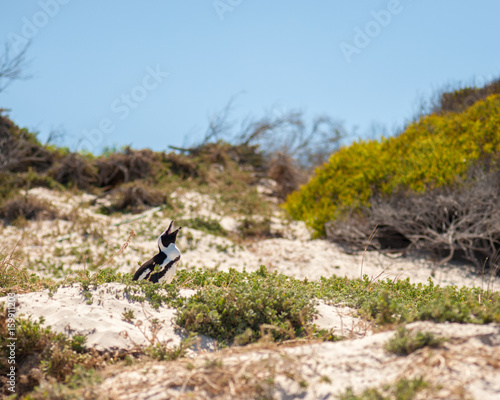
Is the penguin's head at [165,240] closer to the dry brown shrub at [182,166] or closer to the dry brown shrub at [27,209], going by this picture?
the dry brown shrub at [27,209]

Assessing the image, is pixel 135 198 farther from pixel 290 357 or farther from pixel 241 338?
pixel 290 357

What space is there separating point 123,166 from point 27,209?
4.08 metres

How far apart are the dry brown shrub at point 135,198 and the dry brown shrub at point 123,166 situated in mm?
2182

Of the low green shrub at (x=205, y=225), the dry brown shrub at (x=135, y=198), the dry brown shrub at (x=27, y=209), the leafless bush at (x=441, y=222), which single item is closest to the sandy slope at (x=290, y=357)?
the leafless bush at (x=441, y=222)

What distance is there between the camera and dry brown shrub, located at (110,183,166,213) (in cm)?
1131

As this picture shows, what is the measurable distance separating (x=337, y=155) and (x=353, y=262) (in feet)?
11.6

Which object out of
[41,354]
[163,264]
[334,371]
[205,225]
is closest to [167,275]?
[163,264]

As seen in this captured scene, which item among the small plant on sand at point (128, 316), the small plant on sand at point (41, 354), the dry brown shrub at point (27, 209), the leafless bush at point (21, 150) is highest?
the leafless bush at point (21, 150)

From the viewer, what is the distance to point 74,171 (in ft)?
43.9

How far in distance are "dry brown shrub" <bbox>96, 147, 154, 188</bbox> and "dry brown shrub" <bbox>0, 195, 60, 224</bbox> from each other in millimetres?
3576

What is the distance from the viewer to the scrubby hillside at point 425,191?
8.23 m

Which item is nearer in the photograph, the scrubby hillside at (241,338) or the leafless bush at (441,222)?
the scrubby hillside at (241,338)

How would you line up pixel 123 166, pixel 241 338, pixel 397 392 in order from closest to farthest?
1. pixel 397 392
2. pixel 241 338
3. pixel 123 166

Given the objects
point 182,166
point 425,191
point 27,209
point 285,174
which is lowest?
point 425,191
